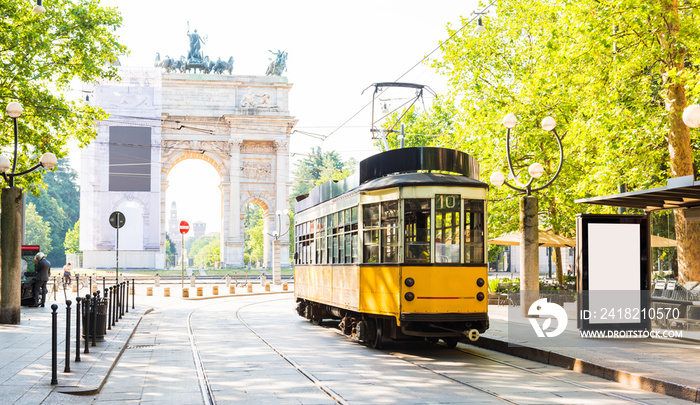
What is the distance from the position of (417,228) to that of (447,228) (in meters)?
0.50

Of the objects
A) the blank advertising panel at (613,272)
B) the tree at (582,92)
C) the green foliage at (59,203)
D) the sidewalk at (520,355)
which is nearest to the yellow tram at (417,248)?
the sidewalk at (520,355)

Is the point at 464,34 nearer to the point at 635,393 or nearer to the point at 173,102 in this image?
the point at 635,393

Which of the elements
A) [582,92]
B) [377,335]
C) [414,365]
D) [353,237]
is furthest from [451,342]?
[582,92]

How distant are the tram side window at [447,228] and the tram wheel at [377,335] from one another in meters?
1.92

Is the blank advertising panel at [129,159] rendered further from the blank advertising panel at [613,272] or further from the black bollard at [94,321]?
Result: the blank advertising panel at [613,272]

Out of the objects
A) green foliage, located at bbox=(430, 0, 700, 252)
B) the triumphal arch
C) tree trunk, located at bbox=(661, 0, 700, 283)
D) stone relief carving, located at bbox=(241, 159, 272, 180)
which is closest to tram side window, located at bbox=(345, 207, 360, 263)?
green foliage, located at bbox=(430, 0, 700, 252)

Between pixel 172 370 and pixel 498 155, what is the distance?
16182mm

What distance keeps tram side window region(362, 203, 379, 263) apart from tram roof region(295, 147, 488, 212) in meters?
0.39

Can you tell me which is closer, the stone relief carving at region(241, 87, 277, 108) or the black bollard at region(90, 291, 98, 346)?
the black bollard at region(90, 291, 98, 346)

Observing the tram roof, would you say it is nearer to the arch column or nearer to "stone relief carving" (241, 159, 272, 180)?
the arch column

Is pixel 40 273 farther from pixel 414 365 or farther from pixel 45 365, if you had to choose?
pixel 414 365

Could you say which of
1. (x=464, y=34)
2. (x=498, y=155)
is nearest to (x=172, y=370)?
(x=498, y=155)

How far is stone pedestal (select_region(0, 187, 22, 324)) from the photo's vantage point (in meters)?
17.1

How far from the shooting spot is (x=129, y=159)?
61312 mm
